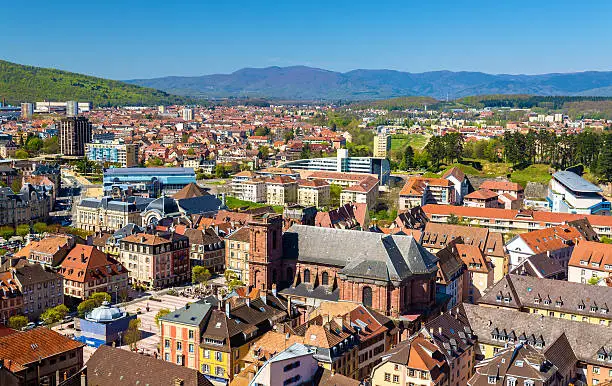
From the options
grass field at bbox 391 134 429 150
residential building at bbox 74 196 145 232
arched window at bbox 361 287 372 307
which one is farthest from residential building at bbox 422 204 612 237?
grass field at bbox 391 134 429 150

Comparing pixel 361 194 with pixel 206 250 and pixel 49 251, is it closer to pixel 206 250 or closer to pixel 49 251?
pixel 206 250

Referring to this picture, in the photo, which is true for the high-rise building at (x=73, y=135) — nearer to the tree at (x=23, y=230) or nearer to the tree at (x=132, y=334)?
the tree at (x=23, y=230)

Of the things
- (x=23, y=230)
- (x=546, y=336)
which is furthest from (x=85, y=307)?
(x=23, y=230)

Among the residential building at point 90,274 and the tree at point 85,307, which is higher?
the residential building at point 90,274

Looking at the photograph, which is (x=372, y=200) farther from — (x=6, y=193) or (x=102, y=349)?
(x=102, y=349)

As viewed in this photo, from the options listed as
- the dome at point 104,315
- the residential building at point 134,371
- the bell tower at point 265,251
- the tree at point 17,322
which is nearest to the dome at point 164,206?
the bell tower at point 265,251

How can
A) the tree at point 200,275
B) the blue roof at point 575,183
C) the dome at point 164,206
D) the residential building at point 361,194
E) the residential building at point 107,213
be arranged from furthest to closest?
the residential building at point 361,194
the residential building at point 107,213
the blue roof at point 575,183
the dome at point 164,206
the tree at point 200,275
